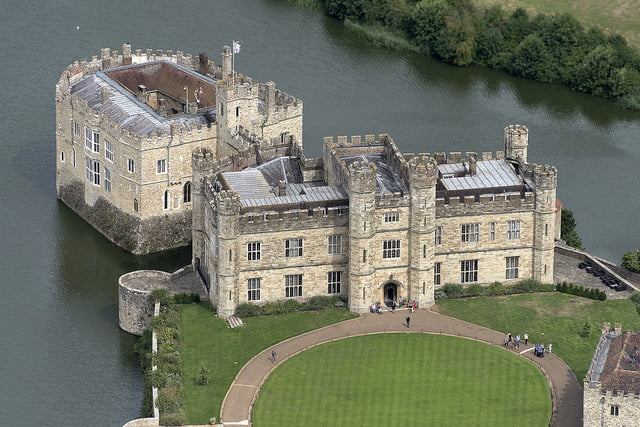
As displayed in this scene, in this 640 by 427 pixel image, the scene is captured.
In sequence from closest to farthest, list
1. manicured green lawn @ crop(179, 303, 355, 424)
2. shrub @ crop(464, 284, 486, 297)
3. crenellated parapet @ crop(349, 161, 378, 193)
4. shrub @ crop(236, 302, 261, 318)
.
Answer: manicured green lawn @ crop(179, 303, 355, 424)
crenellated parapet @ crop(349, 161, 378, 193)
shrub @ crop(236, 302, 261, 318)
shrub @ crop(464, 284, 486, 297)

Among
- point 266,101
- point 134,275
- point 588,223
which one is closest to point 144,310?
point 134,275

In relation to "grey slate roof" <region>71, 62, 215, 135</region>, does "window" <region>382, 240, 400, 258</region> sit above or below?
below

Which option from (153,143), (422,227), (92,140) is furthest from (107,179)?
(422,227)

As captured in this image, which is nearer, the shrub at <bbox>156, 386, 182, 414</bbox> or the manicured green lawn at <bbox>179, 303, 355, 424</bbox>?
the shrub at <bbox>156, 386, 182, 414</bbox>

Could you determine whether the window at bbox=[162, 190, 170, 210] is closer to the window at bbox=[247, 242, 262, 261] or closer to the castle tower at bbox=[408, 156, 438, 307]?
the window at bbox=[247, 242, 262, 261]

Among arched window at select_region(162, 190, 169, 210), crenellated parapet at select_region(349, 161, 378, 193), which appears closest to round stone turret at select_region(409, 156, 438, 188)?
crenellated parapet at select_region(349, 161, 378, 193)

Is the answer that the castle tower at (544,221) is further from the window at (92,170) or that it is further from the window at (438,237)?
the window at (92,170)

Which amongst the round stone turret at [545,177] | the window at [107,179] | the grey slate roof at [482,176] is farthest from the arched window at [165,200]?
the round stone turret at [545,177]

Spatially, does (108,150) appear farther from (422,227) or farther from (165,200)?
(422,227)
